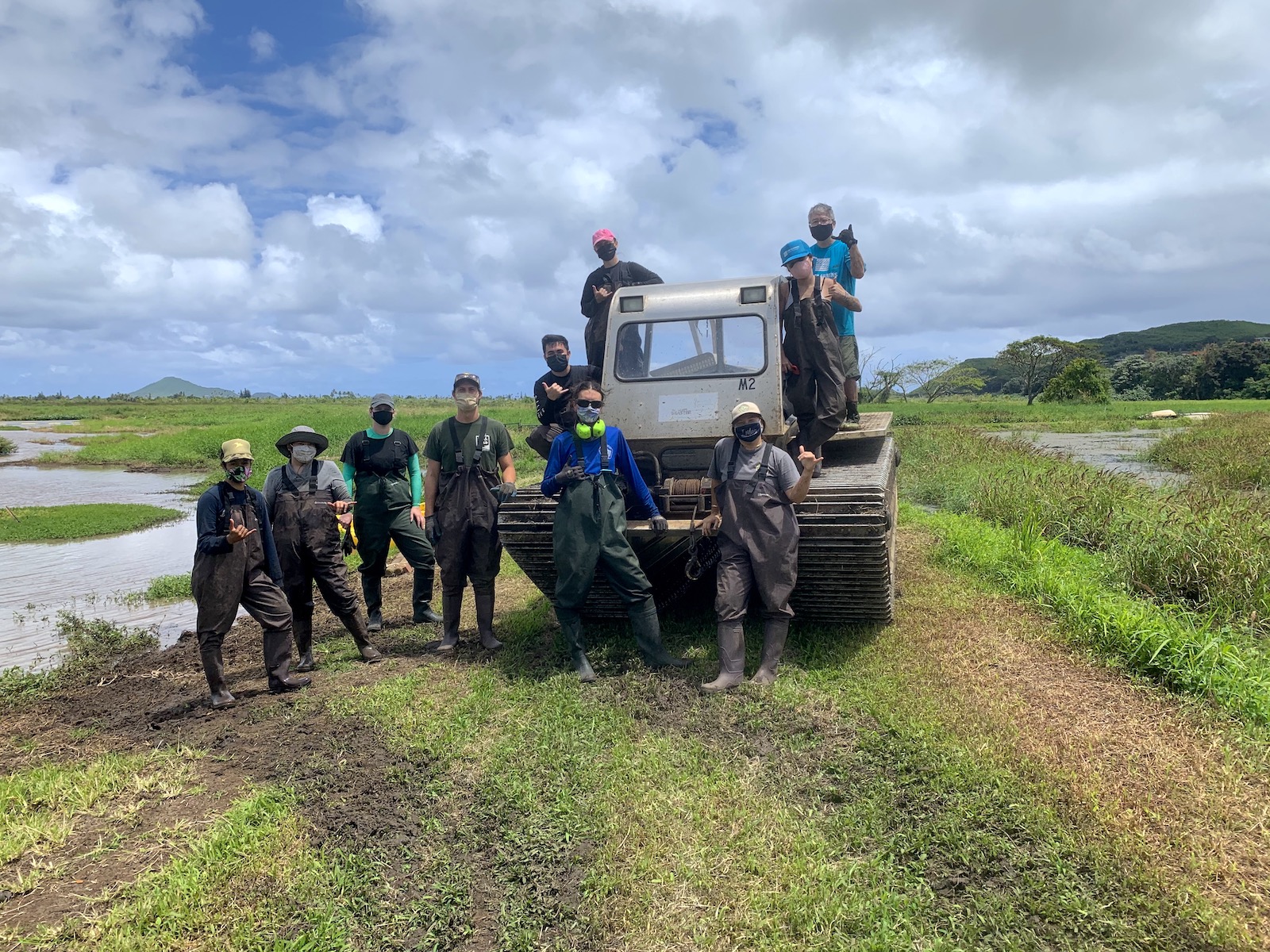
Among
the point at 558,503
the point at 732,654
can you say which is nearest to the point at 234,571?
the point at 558,503

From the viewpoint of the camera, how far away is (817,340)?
590cm

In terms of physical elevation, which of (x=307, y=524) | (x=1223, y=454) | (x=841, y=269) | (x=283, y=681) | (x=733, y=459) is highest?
(x=841, y=269)

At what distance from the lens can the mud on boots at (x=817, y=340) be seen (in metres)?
5.84

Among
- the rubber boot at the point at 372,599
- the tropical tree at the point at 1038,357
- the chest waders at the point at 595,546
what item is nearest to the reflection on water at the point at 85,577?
the rubber boot at the point at 372,599

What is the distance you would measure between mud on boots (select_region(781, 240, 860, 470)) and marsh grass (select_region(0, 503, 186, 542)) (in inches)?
482

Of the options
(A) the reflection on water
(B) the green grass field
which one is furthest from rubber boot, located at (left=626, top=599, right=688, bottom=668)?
(A) the reflection on water

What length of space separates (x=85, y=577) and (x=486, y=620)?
22.8 ft

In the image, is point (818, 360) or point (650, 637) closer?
point (650, 637)

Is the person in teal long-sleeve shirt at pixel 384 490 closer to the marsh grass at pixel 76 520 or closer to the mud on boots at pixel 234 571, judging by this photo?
the mud on boots at pixel 234 571

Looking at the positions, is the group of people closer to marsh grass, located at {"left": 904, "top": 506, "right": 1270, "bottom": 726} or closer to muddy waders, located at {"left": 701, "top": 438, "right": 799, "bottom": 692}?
muddy waders, located at {"left": 701, "top": 438, "right": 799, "bottom": 692}

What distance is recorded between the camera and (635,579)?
5.43 meters

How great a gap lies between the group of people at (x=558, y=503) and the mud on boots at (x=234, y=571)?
0.03 feet

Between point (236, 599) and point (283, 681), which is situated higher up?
point (236, 599)

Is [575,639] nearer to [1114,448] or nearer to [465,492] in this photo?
[465,492]
